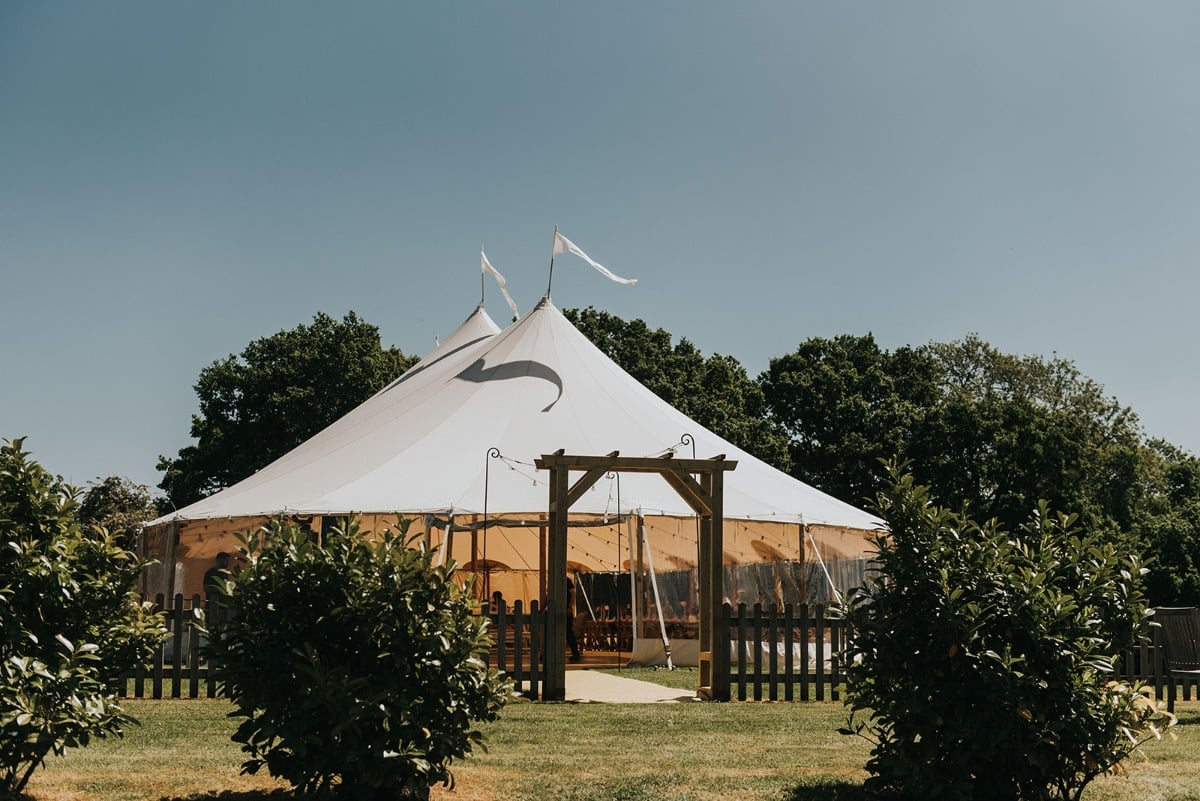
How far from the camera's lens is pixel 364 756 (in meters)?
5.99

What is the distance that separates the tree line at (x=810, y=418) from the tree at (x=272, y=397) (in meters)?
0.05

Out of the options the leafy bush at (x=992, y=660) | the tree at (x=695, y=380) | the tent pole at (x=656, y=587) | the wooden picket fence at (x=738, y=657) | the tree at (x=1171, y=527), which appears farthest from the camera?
the tree at (x=1171, y=527)

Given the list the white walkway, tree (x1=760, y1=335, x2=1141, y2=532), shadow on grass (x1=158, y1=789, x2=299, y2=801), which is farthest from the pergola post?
tree (x1=760, y1=335, x2=1141, y2=532)

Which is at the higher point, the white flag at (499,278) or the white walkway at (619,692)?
the white flag at (499,278)

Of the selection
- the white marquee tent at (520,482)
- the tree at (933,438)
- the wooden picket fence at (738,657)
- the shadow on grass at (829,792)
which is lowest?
the shadow on grass at (829,792)

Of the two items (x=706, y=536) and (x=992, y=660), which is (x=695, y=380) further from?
(x=992, y=660)

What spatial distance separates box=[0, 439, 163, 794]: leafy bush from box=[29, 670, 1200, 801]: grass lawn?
78 cm

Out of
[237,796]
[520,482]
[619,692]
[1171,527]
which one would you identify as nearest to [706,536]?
[619,692]

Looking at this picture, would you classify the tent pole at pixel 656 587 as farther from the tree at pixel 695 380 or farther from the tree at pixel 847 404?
the tree at pixel 847 404

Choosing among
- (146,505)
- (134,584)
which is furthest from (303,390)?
(134,584)

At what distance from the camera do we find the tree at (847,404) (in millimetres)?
42344

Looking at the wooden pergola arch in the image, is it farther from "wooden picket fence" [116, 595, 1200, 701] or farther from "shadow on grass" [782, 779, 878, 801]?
"shadow on grass" [782, 779, 878, 801]

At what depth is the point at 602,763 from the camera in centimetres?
796

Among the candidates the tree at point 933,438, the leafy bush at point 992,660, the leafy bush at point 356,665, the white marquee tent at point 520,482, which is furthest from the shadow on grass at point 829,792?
the tree at point 933,438
